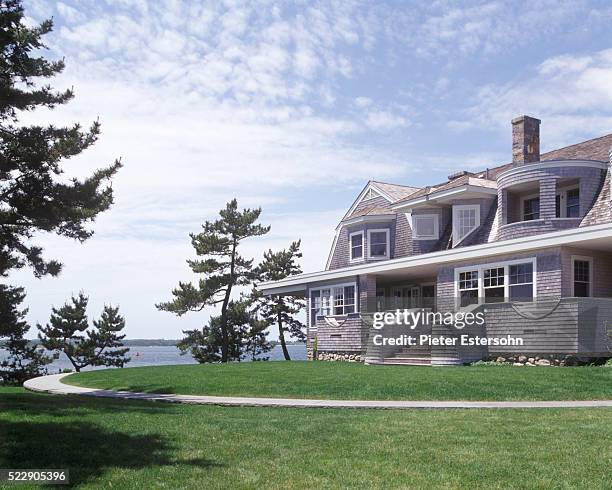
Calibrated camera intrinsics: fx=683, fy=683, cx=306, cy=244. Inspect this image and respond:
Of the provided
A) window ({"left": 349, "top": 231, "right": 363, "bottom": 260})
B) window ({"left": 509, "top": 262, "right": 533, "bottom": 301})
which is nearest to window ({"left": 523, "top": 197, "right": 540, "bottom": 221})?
window ({"left": 509, "top": 262, "right": 533, "bottom": 301})

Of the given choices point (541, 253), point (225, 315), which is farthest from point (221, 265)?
point (541, 253)

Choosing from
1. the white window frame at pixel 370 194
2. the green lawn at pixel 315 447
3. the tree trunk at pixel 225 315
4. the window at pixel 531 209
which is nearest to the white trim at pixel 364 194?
the white window frame at pixel 370 194

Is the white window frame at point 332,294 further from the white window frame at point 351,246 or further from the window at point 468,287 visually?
the window at point 468,287

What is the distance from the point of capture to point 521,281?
72.7ft

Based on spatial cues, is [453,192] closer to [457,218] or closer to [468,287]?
[457,218]

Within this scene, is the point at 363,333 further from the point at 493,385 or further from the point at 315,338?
the point at 493,385

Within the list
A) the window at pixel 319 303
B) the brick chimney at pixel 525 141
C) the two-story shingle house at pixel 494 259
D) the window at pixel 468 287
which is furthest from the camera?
the window at pixel 319 303

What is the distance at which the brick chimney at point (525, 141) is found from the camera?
26.3 meters

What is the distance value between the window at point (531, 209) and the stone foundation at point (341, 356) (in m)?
8.92

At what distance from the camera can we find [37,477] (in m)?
7.68

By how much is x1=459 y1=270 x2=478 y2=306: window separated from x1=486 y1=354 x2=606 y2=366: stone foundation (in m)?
2.35

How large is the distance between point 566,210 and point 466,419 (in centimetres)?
1424

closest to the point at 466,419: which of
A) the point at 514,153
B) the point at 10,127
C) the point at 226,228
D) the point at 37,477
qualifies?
the point at 37,477

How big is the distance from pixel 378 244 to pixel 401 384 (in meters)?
15.2
